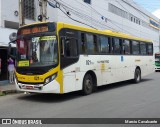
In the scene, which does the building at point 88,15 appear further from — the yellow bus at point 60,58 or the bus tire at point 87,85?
the bus tire at point 87,85

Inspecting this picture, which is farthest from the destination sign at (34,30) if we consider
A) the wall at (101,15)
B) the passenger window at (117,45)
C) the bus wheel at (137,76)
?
the wall at (101,15)

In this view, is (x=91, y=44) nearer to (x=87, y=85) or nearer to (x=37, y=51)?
(x=87, y=85)

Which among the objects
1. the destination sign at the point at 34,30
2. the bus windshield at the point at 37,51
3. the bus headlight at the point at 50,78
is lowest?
the bus headlight at the point at 50,78

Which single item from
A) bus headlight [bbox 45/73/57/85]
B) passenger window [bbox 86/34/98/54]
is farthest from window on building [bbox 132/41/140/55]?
bus headlight [bbox 45/73/57/85]

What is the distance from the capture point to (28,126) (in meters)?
7.39

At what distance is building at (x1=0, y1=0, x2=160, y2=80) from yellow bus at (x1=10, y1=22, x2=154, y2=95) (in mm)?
5905

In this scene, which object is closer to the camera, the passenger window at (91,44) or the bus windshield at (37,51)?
the bus windshield at (37,51)

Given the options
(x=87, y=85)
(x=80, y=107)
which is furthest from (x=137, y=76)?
(x=80, y=107)

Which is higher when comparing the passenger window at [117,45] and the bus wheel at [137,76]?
the passenger window at [117,45]

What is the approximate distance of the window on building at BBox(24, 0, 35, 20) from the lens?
2124 cm

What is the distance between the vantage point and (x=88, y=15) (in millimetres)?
31703

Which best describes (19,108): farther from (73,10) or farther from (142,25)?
(142,25)

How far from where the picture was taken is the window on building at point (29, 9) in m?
21.2

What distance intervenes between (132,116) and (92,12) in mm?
25588
